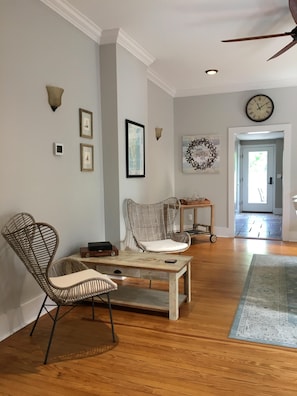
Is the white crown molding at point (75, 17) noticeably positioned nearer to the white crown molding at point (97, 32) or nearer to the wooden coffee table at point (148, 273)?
the white crown molding at point (97, 32)

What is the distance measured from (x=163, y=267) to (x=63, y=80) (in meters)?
1.90

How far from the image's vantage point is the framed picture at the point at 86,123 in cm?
332

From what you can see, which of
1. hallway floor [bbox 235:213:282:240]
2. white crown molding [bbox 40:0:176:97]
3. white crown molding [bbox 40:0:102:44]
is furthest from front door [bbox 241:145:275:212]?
white crown molding [bbox 40:0:102:44]

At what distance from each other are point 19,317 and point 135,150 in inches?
88.0

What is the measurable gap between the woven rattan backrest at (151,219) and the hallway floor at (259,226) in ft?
8.45

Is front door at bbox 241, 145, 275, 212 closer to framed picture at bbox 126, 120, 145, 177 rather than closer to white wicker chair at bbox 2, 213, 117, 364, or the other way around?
framed picture at bbox 126, 120, 145, 177

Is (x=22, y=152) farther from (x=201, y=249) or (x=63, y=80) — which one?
(x=201, y=249)

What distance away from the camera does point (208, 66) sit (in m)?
4.68

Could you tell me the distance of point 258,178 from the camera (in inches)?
388

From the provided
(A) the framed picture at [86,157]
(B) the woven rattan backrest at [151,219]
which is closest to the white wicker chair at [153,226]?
(B) the woven rattan backrest at [151,219]

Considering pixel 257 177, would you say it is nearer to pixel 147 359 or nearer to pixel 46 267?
pixel 147 359

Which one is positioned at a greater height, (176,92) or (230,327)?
(176,92)

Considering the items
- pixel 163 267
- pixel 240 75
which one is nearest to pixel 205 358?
pixel 163 267

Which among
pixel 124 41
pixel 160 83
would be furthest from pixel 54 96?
pixel 160 83
